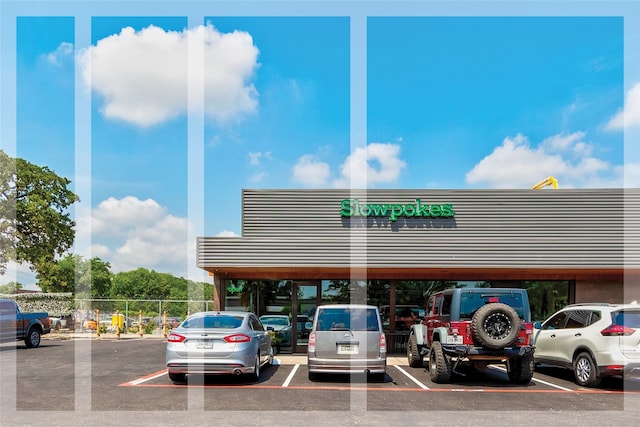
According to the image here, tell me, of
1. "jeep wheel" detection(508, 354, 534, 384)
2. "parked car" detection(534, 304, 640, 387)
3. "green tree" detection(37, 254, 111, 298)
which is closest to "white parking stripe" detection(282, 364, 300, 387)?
"jeep wheel" detection(508, 354, 534, 384)

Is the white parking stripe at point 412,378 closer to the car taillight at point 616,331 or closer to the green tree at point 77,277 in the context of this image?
the car taillight at point 616,331

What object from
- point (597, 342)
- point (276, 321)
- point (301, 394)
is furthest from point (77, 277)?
point (597, 342)

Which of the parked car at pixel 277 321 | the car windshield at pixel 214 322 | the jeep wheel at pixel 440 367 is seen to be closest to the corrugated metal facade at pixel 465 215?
the parked car at pixel 277 321

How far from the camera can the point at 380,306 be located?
18.0 m

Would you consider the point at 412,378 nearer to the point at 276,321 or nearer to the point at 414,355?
the point at 414,355

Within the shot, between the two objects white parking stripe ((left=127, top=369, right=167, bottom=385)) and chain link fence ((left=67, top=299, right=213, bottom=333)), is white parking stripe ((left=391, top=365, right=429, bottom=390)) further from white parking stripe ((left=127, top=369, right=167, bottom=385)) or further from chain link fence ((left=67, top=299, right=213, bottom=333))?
chain link fence ((left=67, top=299, right=213, bottom=333))

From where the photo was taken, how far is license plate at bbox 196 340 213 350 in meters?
10.5

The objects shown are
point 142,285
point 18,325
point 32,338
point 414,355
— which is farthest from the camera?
point 142,285

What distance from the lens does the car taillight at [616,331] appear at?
10344mm

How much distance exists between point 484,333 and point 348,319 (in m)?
2.74

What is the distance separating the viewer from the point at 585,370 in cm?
1106

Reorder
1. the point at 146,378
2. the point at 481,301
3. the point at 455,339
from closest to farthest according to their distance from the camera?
the point at 455,339 → the point at 481,301 → the point at 146,378

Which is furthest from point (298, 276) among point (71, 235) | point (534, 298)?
point (71, 235)

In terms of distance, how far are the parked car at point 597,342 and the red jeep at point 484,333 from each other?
113cm
